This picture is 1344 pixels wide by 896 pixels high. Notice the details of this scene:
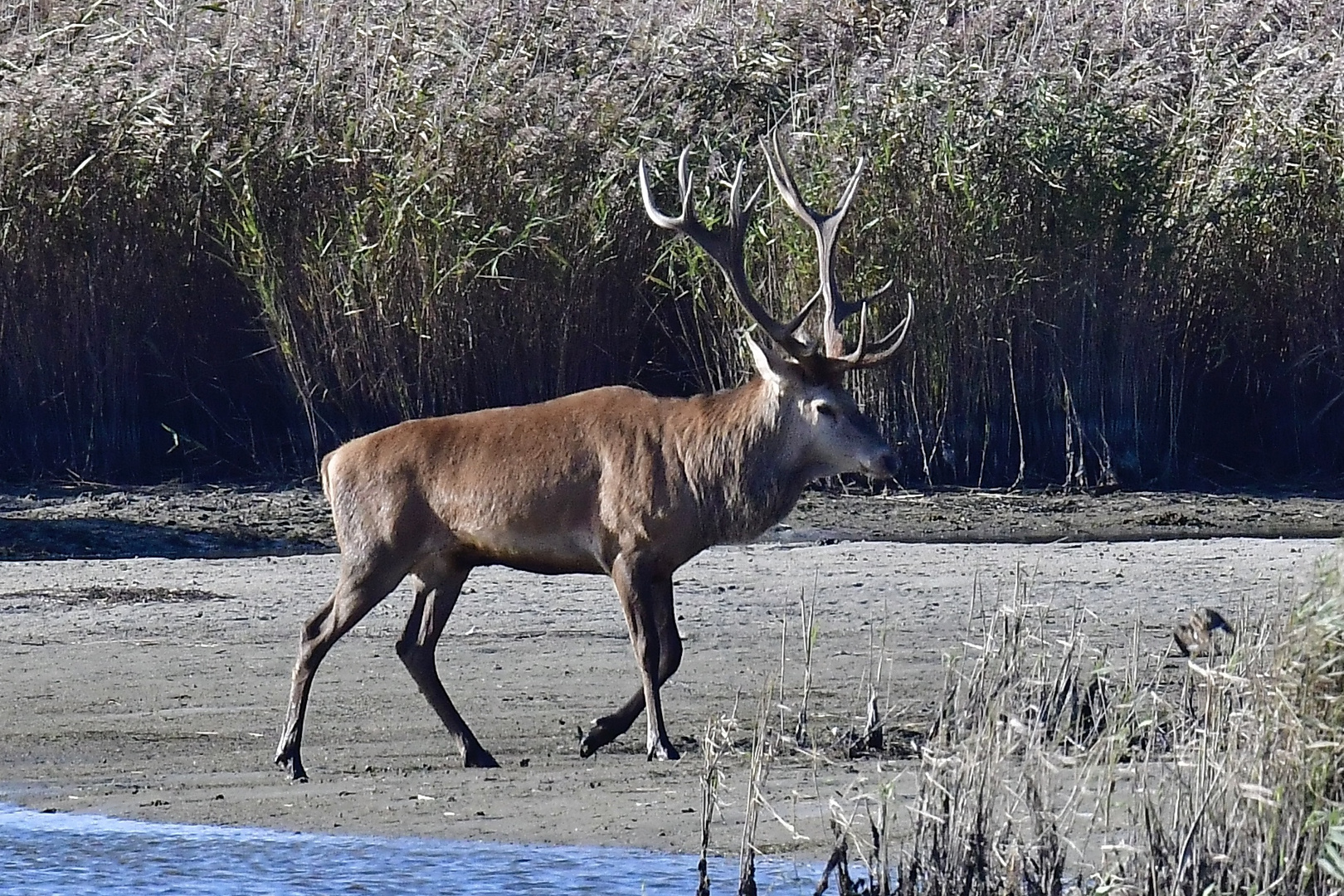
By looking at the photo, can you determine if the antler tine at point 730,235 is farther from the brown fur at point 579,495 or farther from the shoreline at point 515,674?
the shoreline at point 515,674

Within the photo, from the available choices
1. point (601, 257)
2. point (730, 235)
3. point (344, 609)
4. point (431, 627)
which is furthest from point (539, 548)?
point (601, 257)

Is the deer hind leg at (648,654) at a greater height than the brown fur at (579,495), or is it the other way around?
the brown fur at (579,495)

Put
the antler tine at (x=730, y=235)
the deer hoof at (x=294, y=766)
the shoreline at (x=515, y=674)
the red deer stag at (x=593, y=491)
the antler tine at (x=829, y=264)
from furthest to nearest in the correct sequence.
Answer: the antler tine at (x=829, y=264) → the antler tine at (x=730, y=235) → the red deer stag at (x=593, y=491) → the deer hoof at (x=294, y=766) → the shoreline at (x=515, y=674)

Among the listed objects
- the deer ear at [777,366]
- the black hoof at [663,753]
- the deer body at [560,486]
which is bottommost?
the black hoof at [663,753]

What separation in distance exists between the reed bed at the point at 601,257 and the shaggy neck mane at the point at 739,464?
19.3 ft

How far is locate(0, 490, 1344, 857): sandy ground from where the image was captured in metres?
7.55

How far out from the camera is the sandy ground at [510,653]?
755 cm

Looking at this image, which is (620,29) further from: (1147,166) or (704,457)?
(704,457)

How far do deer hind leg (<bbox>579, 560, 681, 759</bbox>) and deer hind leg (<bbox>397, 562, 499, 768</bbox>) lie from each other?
1.55ft

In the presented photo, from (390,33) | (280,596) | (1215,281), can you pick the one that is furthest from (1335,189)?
(280,596)

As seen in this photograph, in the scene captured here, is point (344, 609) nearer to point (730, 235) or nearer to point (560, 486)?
point (560, 486)

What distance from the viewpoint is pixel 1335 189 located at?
15.2 metres

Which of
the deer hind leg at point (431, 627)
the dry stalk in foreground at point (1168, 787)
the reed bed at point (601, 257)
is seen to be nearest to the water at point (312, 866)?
the dry stalk in foreground at point (1168, 787)

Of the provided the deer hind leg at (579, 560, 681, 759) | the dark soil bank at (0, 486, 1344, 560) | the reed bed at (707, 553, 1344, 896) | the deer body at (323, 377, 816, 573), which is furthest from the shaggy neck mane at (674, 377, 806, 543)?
A: the dark soil bank at (0, 486, 1344, 560)
